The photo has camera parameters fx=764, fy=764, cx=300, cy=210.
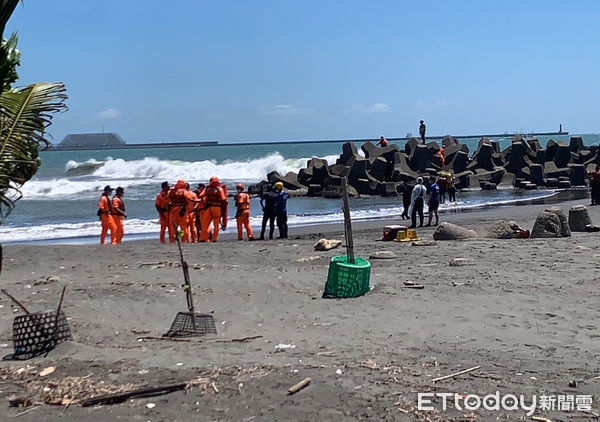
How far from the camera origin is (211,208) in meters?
18.6

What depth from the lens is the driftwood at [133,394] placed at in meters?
5.72

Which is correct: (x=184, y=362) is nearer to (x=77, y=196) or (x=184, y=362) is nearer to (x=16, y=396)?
(x=16, y=396)

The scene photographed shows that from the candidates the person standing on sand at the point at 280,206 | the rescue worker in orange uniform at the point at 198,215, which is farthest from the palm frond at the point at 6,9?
the person standing on sand at the point at 280,206

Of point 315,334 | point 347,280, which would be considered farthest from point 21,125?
point 347,280

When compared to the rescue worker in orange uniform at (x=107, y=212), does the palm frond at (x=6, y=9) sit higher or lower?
higher

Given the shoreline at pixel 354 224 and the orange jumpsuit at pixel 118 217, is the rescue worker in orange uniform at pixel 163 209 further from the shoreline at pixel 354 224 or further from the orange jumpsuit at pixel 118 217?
the shoreline at pixel 354 224

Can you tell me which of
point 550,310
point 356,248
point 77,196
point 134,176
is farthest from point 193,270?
point 134,176

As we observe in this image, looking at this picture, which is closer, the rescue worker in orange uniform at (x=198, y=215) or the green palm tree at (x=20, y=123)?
the green palm tree at (x=20, y=123)

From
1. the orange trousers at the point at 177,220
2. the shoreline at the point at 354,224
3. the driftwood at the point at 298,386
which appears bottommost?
the shoreline at the point at 354,224

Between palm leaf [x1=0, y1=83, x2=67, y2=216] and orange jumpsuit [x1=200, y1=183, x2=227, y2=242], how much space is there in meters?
12.3

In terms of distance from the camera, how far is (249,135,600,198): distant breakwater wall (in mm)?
37344

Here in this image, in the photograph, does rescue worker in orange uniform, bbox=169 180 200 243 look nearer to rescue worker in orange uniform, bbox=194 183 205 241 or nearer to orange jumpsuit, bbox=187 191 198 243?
orange jumpsuit, bbox=187 191 198 243

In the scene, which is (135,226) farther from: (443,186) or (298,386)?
(298,386)

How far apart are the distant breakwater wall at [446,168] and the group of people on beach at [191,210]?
16.1 meters
